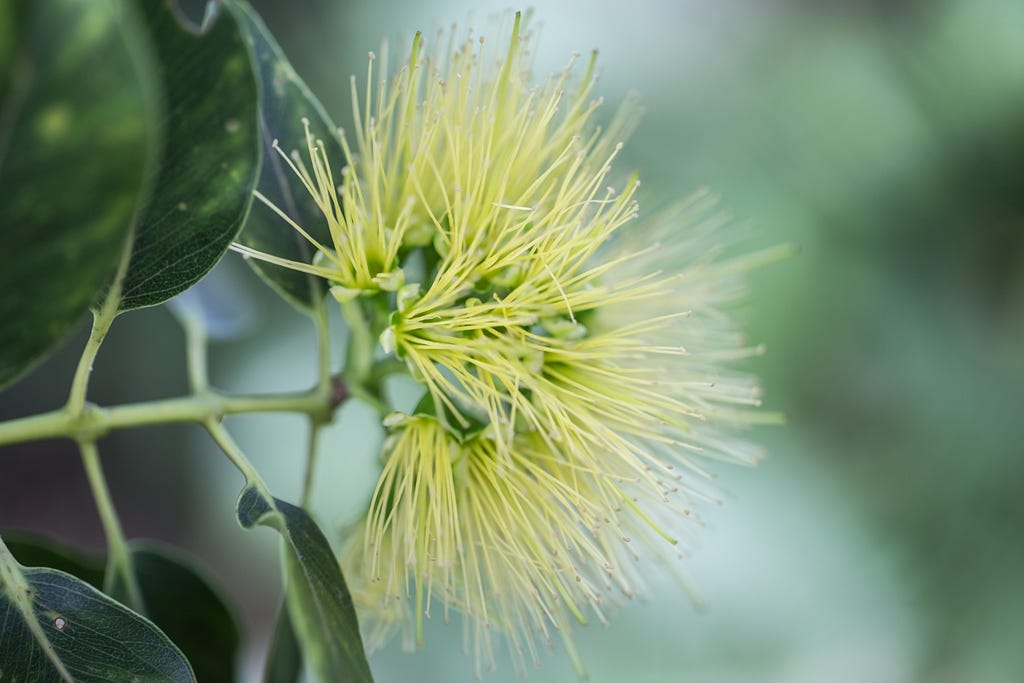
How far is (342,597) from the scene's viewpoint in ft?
1.64

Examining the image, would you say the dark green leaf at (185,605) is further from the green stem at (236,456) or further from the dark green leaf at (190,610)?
the green stem at (236,456)

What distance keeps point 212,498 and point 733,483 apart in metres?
0.88

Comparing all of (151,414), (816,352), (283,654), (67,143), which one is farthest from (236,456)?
(816,352)

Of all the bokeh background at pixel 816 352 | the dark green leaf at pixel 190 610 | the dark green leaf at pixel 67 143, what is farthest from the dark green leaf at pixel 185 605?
the bokeh background at pixel 816 352

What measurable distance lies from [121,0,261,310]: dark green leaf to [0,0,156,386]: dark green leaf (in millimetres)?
110

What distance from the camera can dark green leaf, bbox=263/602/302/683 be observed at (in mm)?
A: 618

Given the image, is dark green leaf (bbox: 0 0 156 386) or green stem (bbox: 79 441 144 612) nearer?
dark green leaf (bbox: 0 0 156 386)

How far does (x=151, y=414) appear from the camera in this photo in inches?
21.9

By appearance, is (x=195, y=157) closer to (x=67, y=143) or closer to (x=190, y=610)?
(x=67, y=143)

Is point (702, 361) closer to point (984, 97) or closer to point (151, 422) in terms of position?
point (151, 422)

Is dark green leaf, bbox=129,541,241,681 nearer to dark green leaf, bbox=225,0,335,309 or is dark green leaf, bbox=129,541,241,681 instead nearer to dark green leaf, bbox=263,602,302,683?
dark green leaf, bbox=263,602,302,683

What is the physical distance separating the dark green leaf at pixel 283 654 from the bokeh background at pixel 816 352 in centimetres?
81

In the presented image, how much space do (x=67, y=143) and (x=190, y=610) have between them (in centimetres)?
49

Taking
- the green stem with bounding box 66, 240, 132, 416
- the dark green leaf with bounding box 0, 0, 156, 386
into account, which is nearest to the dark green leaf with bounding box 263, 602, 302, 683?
the green stem with bounding box 66, 240, 132, 416
